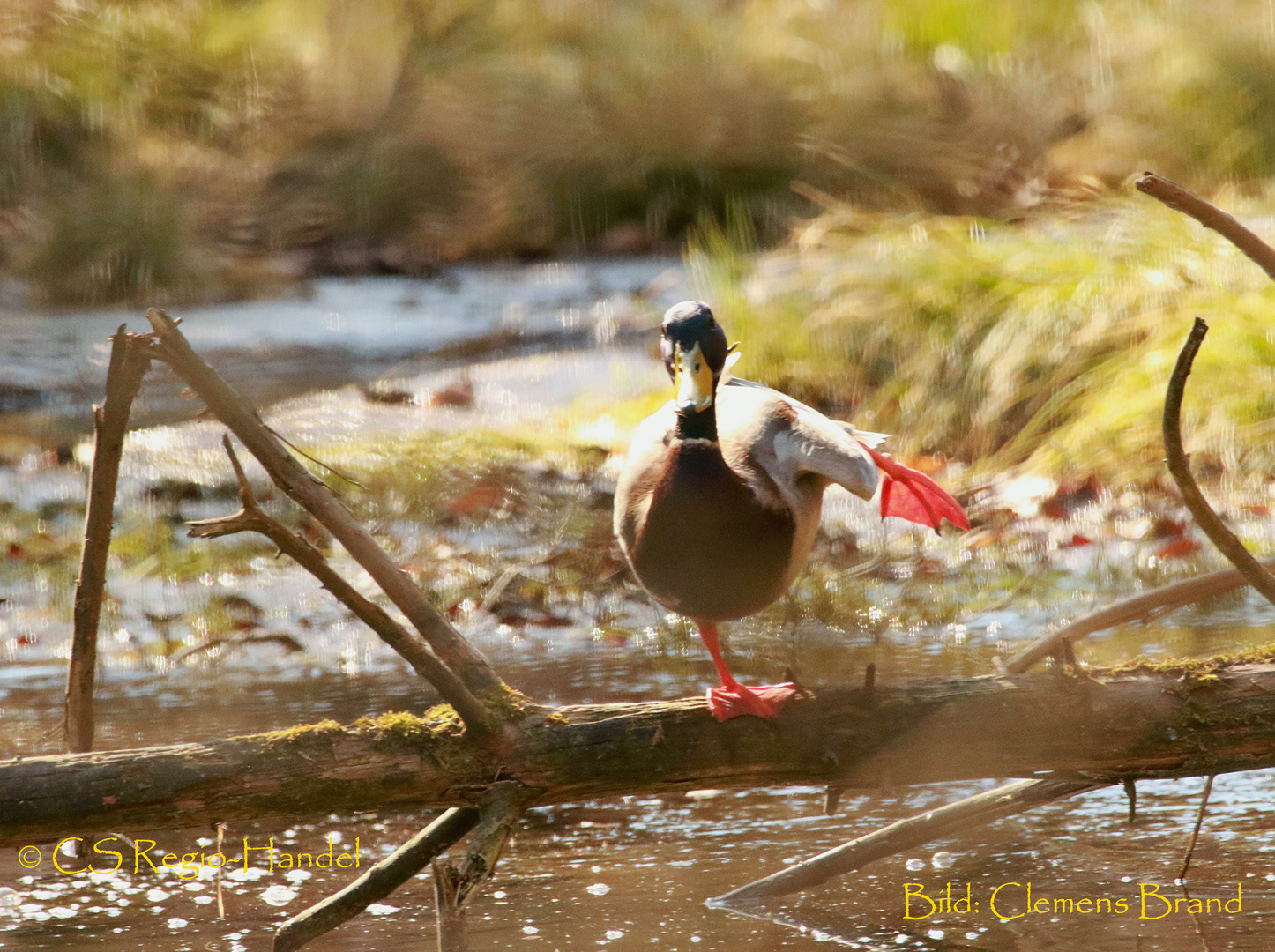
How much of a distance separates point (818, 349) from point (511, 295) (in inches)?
136

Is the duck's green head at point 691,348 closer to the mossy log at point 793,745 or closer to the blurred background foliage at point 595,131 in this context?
the mossy log at point 793,745

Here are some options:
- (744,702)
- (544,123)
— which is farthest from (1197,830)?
(544,123)

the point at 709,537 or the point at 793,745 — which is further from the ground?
the point at 709,537

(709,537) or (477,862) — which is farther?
(709,537)

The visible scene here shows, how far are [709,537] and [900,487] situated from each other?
738mm

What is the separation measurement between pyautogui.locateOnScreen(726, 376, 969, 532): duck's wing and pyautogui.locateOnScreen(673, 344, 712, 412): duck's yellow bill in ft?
0.95

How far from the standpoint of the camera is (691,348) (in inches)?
92.6

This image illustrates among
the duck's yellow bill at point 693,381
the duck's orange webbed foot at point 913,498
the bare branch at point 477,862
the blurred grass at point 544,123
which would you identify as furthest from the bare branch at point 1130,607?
the blurred grass at point 544,123

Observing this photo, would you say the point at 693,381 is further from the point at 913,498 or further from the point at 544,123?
the point at 544,123

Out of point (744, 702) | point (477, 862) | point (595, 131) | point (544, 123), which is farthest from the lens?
point (544, 123)

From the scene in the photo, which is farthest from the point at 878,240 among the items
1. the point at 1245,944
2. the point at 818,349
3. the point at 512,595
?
the point at 1245,944

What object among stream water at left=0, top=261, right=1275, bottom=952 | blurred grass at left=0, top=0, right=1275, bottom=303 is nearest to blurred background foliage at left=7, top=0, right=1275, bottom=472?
blurred grass at left=0, top=0, right=1275, bottom=303

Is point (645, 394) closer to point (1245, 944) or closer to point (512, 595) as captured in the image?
point (512, 595)

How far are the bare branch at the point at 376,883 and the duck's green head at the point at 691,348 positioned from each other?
691mm
